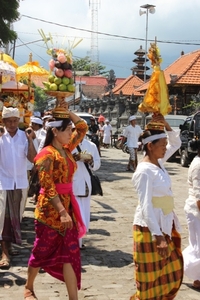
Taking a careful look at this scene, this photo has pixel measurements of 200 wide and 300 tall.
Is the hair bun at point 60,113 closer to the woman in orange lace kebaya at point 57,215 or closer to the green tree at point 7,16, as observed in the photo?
the woman in orange lace kebaya at point 57,215

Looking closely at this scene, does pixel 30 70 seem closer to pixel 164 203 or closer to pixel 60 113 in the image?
pixel 60 113

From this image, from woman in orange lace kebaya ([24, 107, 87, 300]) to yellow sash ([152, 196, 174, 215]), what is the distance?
76cm

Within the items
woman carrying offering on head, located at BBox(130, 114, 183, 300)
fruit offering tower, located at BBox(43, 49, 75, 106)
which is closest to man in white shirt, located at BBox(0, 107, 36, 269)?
fruit offering tower, located at BBox(43, 49, 75, 106)

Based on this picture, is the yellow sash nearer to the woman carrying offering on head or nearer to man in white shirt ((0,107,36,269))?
the woman carrying offering on head

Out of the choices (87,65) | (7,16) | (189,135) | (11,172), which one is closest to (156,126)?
(11,172)

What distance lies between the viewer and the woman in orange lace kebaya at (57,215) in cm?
435

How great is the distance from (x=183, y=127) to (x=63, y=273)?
1610cm

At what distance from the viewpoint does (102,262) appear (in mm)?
6254

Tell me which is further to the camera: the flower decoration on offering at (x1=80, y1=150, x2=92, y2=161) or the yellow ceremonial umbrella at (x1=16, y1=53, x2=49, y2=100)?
the yellow ceremonial umbrella at (x1=16, y1=53, x2=49, y2=100)

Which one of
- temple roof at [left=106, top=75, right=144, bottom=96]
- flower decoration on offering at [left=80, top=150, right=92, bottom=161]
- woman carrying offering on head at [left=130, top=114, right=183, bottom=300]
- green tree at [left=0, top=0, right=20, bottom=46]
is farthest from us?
temple roof at [left=106, top=75, right=144, bottom=96]

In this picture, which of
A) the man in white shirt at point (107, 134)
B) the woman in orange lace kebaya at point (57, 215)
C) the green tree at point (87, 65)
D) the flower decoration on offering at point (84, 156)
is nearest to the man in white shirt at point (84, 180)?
the flower decoration on offering at point (84, 156)

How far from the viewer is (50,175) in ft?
14.3

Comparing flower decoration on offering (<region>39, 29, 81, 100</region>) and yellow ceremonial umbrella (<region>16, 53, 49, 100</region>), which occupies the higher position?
yellow ceremonial umbrella (<region>16, 53, 49, 100</region>)

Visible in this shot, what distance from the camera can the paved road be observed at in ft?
16.9
